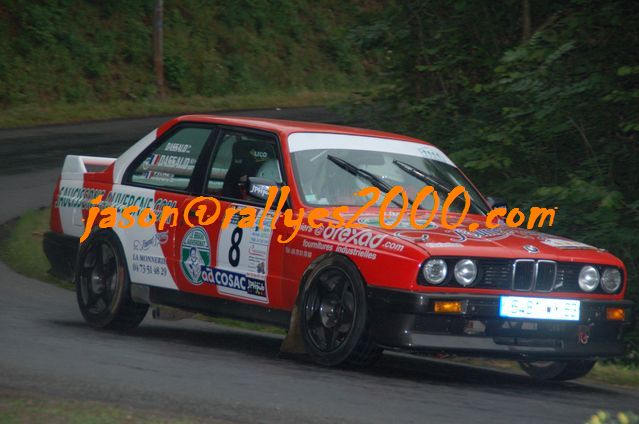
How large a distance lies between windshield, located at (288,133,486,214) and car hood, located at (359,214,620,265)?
1.40 feet

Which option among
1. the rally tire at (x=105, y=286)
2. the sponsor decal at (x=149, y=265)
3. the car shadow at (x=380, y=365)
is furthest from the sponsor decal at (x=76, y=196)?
the car shadow at (x=380, y=365)

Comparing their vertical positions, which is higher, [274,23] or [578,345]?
[274,23]

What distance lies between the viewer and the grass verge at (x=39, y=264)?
877cm

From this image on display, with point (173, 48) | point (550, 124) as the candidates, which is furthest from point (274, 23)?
point (550, 124)

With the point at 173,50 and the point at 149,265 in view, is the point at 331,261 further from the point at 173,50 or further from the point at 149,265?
the point at 173,50

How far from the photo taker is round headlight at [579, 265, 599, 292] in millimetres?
8039

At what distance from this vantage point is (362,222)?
812cm

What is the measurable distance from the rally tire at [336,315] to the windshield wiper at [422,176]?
1.37 metres

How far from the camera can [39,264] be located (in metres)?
13.5

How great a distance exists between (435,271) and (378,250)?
365 millimetres

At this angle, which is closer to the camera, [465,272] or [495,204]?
[465,272]

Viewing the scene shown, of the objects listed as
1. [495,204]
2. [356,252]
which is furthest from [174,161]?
[495,204]

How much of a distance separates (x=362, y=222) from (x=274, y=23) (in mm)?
36344

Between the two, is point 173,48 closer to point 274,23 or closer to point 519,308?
point 274,23
